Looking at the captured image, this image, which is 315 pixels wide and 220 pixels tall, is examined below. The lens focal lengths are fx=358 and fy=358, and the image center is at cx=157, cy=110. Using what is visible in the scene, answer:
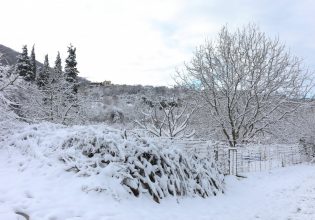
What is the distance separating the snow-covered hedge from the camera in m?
8.01

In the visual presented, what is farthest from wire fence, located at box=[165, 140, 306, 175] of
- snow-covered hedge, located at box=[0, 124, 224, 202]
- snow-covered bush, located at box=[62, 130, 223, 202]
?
snow-covered bush, located at box=[62, 130, 223, 202]

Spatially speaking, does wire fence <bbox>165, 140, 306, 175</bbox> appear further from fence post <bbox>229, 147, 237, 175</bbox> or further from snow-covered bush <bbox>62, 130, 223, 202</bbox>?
snow-covered bush <bbox>62, 130, 223, 202</bbox>

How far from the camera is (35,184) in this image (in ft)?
24.5

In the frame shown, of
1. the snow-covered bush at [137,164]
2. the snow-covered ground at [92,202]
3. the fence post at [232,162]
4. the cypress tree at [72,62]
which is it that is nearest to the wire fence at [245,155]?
the fence post at [232,162]

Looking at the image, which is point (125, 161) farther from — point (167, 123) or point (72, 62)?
point (72, 62)

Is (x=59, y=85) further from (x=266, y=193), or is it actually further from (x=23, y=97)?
(x=266, y=193)

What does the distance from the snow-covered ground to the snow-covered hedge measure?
1.03 ft

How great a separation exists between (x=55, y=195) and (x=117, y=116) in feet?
182

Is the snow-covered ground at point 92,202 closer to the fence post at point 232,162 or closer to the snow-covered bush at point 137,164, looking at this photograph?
the snow-covered bush at point 137,164

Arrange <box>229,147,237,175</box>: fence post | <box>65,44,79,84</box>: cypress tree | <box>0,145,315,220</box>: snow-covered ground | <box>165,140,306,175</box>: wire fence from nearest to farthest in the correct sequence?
<box>0,145,315,220</box>: snow-covered ground → <box>165,140,306,175</box>: wire fence → <box>229,147,237,175</box>: fence post → <box>65,44,79,84</box>: cypress tree

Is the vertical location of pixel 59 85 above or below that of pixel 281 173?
above

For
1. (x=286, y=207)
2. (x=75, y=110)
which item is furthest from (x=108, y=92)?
(x=286, y=207)

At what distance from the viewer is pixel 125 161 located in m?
8.64

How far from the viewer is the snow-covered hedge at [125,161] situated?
801 cm
